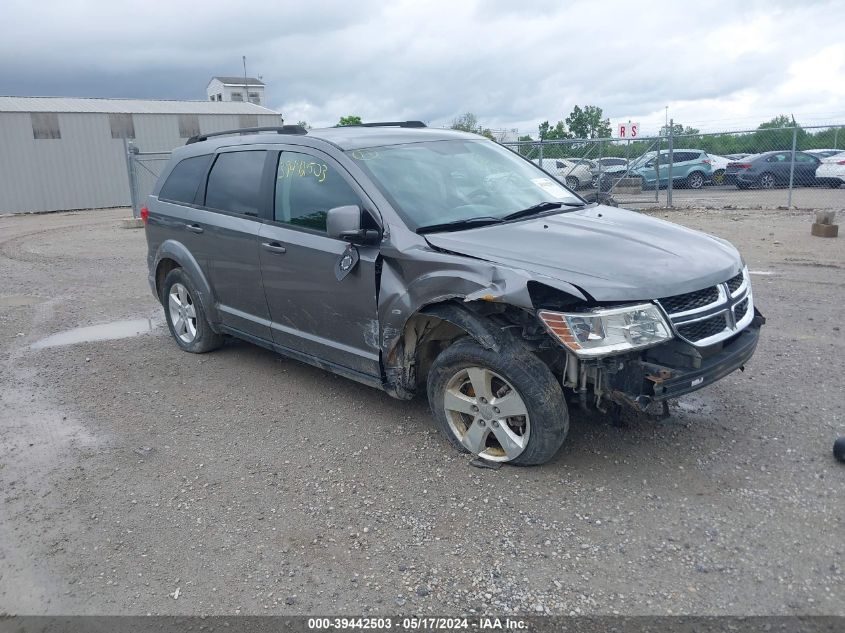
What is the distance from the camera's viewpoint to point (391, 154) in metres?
4.76

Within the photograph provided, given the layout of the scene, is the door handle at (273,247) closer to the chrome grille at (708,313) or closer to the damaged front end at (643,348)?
the damaged front end at (643,348)

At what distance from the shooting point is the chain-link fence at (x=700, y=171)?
1778 cm

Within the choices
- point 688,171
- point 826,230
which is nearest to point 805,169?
point 688,171

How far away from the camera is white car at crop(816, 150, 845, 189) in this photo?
67.3 feet

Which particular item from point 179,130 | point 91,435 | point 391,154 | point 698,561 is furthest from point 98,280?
point 179,130

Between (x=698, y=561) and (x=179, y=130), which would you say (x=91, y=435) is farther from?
(x=179, y=130)

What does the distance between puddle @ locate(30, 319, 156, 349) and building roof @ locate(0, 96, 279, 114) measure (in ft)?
74.0

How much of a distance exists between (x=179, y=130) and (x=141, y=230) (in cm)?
1395

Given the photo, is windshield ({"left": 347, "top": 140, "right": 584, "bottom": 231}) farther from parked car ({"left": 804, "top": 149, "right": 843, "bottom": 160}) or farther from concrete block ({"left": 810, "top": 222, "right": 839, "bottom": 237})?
parked car ({"left": 804, "top": 149, "right": 843, "bottom": 160})

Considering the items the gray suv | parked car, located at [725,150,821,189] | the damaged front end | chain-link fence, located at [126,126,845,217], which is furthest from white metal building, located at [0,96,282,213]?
the damaged front end

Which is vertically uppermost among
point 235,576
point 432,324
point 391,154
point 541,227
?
point 391,154

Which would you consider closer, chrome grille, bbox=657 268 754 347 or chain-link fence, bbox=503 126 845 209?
chrome grille, bbox=657 268 754 347

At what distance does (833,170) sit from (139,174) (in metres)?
20.3

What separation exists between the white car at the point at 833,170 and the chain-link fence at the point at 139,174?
18.3 metres
